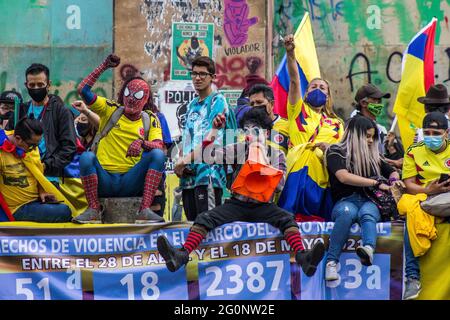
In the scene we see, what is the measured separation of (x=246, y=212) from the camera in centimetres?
875

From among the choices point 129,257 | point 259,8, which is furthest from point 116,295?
point 259,8

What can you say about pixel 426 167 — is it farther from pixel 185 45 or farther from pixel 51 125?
pixel 185 45

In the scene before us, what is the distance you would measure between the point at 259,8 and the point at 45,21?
325 cm

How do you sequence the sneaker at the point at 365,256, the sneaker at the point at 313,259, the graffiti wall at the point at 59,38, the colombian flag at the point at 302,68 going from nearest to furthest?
1. the sneaker at the point at 313,259
2. the sneaker at the point at 365,256
3. the colombian flag at the point at 302,68
4. the graffiti wall at the point at 59,38

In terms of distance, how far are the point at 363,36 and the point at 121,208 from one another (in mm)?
7611

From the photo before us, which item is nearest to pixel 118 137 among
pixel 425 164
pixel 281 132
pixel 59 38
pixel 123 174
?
pixel 123 174

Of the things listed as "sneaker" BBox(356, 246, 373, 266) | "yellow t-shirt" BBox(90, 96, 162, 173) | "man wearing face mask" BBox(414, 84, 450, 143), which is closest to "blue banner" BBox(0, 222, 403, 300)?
"sneaker" BBox(356, 246, 373, 266)

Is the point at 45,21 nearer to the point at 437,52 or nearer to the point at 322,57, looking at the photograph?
the point at 322,57

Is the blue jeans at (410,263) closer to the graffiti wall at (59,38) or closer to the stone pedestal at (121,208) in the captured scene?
the stone pedestal at (121,208)

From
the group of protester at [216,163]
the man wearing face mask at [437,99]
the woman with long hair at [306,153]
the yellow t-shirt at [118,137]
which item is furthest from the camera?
the man wearing face mask at [437,99]

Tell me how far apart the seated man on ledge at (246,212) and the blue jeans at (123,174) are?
0.28 meters

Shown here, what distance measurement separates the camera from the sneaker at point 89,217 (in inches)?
351

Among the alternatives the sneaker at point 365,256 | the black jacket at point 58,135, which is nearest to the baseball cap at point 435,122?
the sneaker at point 365,256

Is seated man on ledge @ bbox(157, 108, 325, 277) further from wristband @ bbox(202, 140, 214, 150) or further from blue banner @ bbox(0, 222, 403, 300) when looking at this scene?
blue banner @ bbox(0, 222, 403, 300)
